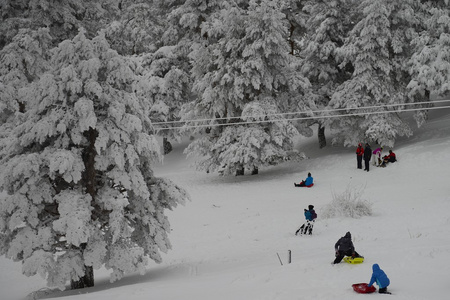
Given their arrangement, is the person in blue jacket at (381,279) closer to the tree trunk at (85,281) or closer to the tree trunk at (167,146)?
the tree trunk at (85,281)

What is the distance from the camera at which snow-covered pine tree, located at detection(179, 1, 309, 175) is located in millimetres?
23312

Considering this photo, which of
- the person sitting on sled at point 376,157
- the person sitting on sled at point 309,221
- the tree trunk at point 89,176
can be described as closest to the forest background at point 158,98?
the tree trunk at point 89,176

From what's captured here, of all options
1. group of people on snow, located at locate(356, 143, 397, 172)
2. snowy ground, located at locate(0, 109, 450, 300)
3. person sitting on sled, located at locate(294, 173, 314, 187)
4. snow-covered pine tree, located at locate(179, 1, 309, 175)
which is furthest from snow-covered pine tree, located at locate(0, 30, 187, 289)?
group of people on snow, located at locate(356, 143, 397, 172)

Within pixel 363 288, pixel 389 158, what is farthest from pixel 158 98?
pixel 363 288

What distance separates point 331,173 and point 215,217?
794cm

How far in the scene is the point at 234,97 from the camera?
938 inches

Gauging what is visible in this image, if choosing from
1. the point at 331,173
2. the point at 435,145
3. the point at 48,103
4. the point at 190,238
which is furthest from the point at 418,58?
the point at 48,103

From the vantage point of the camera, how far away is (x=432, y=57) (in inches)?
935

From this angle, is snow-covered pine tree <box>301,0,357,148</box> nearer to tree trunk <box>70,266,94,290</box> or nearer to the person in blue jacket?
tree trunk <box>70,266,94,290</box>

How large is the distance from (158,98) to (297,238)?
748 inches

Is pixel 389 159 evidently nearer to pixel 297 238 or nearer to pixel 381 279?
pixel 297 238

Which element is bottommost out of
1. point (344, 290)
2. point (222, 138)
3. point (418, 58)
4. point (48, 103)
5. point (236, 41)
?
point (344, 290)

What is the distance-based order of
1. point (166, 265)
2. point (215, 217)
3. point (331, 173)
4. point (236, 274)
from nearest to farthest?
point (236, 274)
point (166, 265)
point (215, 217)
point (331, 173)

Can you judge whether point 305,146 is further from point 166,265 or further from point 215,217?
point 166,265
